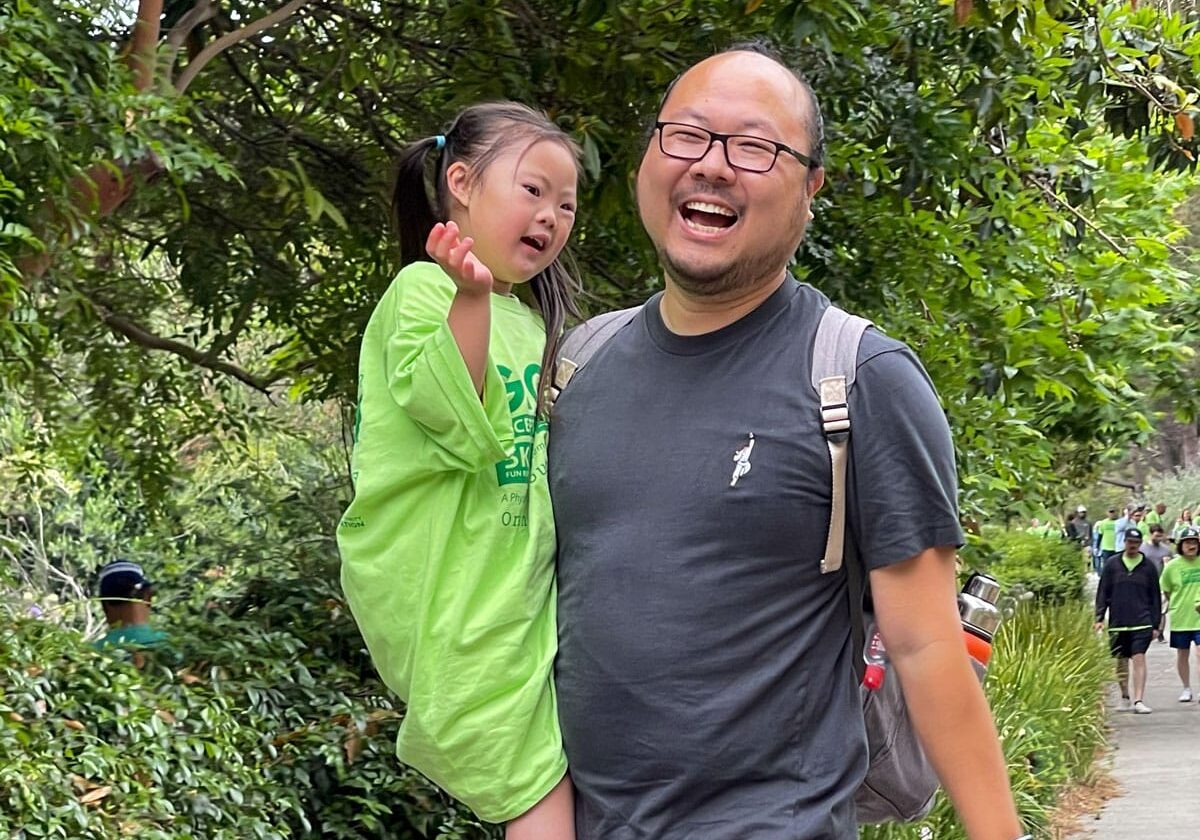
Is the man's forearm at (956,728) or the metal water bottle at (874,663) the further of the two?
the metal water bottle at (874,663)

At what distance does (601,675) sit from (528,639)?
160mm

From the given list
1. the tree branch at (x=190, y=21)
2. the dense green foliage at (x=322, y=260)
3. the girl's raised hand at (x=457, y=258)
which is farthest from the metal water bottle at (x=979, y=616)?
the tree branch at (x=190, y=21)

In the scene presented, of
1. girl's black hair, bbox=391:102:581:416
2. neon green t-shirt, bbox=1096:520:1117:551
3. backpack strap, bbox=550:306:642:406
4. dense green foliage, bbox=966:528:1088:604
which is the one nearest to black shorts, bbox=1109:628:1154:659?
dense green foliage, bbox=966:528:1088:604

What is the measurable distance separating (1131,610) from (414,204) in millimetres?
15420

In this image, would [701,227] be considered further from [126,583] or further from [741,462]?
[126,583]

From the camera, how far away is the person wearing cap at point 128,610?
6238 millimetres

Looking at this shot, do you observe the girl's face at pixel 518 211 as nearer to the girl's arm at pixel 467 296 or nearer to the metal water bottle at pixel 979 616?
the girl's arm at pixel 467 296

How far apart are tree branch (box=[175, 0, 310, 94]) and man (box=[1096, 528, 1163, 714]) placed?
1286 centimetres

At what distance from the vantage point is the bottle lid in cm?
255

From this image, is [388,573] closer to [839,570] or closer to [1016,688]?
[839,570]

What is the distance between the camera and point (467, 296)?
2461 millimetres

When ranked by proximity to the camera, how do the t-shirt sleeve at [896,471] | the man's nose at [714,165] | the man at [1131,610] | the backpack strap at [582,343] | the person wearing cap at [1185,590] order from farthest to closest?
1. the person wearing cap at [1185,590]
2. the man at [1131,610]
3. the backpack strap at [582,343]
4. the man's nose at [714,165]
5. the t-shirt sleeve at [896,471]

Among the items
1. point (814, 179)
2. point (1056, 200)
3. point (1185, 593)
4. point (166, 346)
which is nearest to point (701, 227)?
point (814, 179)

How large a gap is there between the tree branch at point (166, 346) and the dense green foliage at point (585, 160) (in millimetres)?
24
